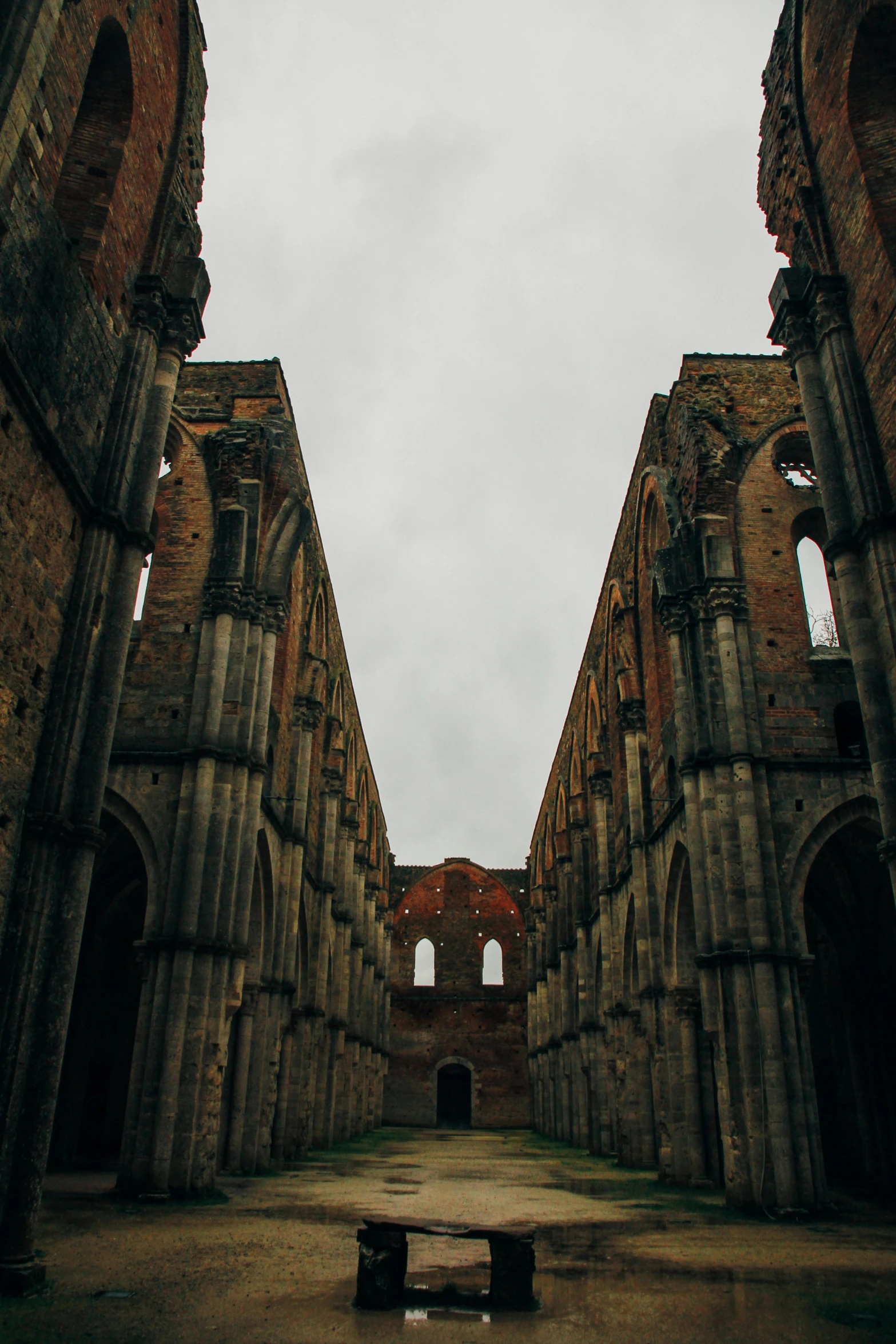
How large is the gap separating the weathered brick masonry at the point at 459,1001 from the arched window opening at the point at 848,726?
31658mm

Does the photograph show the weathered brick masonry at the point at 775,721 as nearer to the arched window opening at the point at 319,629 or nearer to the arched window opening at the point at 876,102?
the arched window opening at the point at 876,102

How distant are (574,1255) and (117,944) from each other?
13.6 meters

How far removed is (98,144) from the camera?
975 centimetres

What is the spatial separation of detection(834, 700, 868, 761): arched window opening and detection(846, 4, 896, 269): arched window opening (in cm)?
832

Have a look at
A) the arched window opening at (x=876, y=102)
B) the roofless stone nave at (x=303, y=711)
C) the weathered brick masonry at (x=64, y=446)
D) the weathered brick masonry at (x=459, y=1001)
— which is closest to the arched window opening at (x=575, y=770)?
the roofless stone nave at (x=303, y=711)

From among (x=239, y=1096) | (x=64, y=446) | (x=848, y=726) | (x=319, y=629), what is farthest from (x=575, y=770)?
(x=64, y=446)

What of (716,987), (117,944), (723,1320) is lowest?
(723,1320)

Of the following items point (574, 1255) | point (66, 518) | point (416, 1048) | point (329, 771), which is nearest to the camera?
point (66, 518)

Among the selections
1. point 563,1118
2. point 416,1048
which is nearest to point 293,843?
point 563,1118

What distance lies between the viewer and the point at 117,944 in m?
20.0

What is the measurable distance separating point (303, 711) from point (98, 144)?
43.4 ft

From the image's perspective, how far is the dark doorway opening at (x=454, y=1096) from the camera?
43406 millimetres

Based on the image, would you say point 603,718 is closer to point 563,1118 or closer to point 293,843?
point 293,843

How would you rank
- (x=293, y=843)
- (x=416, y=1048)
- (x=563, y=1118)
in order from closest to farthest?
1. (x=293, y=843)
2. (x=563, y=1118)
3. (x=416, y=1048)
